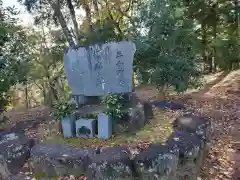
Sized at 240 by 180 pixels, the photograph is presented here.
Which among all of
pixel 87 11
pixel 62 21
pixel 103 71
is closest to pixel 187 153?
pixel 103 71

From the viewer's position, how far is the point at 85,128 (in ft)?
20.1

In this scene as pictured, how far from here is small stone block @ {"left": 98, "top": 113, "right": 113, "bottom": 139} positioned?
5911 millimetres

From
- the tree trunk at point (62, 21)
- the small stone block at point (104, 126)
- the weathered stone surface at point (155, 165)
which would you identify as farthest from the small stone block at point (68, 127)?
the tree trunk at point (62, 21)

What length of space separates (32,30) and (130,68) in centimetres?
821

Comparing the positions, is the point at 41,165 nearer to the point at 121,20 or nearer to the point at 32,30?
the point at 32,30

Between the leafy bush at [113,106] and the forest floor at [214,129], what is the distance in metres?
0.49

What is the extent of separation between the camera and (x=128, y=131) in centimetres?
617

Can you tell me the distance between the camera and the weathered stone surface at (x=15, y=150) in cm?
542

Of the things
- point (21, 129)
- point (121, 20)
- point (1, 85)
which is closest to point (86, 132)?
point (21, 129)

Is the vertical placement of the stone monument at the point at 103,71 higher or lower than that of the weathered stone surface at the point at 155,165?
higher

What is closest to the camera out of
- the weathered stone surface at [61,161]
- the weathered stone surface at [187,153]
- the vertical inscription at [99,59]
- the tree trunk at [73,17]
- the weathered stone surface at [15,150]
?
the weathered stone surface at [61,161]

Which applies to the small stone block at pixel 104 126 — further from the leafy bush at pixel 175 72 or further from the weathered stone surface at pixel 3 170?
the leafy bush at pixel 175 72

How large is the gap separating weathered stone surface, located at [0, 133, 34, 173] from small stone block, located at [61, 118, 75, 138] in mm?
716

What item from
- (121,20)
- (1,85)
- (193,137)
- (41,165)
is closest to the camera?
(41,165)
